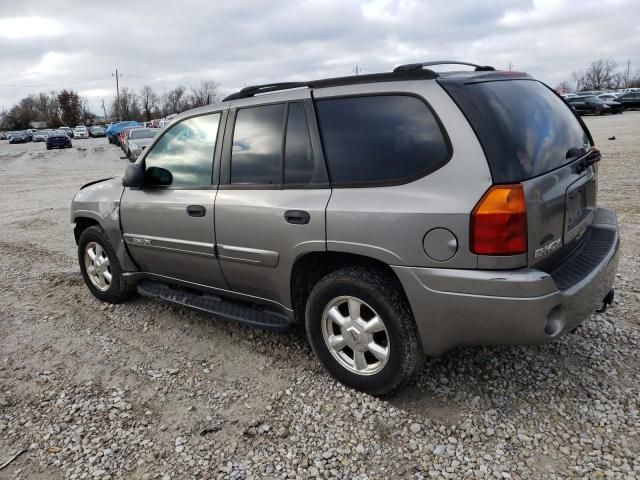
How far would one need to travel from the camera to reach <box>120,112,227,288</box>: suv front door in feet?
12.1

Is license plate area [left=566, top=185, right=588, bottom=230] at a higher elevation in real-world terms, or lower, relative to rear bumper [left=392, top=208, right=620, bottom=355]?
higher

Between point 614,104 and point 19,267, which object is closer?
point 19,267

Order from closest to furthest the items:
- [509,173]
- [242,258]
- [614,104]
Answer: [509,173] → [242,258] → [614,104]

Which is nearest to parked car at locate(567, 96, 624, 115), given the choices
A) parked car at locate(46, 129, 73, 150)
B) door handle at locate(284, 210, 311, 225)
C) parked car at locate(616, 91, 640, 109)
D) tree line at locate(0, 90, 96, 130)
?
parked car at locate(616, 91, 640, 109)

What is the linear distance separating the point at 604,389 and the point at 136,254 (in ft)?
11.6

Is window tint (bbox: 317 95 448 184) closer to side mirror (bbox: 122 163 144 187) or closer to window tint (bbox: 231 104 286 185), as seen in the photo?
window tint (bbox: 231 104 286 185)

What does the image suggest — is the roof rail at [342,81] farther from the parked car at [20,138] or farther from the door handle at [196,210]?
the parked car at [20,138]

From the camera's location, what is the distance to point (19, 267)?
20.3 ft

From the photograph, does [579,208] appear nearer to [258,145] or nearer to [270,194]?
[270,194]

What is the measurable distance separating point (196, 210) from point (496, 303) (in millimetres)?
2148

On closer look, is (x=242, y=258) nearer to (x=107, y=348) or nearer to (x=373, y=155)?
(x=373, y=155)

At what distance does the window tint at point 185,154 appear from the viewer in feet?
12.3

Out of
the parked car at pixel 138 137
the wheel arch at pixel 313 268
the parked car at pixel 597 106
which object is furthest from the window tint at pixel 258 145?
the parked car at pixel 597 106

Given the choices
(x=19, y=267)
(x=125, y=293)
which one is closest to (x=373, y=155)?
(x=125, y=293)
